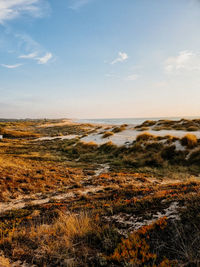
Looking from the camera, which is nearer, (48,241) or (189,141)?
(48,241)

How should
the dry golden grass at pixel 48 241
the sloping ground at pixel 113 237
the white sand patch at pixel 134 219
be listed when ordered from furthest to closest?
Result: the white sand patch at pixel 134 219 → the dry golden grass at pixel 48 241 → the sloping ground at pixel 113 237

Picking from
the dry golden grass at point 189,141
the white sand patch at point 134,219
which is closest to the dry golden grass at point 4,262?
the white sand patch at point 134,219

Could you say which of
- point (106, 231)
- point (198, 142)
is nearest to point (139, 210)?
point (106, 231)

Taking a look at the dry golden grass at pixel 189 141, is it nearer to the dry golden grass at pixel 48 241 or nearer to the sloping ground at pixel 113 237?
the sloping ground at pixel 113 237

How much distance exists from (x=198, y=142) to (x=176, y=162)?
3.86 metres

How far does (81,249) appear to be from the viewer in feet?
10.6

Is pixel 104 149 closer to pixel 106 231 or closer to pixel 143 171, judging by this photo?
pixel 143 171

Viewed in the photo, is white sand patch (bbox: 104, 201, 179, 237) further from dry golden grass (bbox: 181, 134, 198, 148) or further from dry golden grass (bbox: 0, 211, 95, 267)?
dry golden grass (bbox: 181, 134, 198, 148)

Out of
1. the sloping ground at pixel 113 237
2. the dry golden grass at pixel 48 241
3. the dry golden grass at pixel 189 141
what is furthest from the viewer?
the dry golden grass at pixel 189 141

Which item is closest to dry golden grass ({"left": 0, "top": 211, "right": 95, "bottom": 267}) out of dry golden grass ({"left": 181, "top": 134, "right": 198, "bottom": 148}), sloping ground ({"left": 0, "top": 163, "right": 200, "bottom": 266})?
sloping ground ({"left": 0, "top": 163, "right": 200, "bottom": 266})

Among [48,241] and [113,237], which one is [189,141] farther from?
[48,241]

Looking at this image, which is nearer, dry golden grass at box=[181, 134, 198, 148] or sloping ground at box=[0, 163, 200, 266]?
sloping ground at box=[0, 163, 200, 266]

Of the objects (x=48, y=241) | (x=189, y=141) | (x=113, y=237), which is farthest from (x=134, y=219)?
(x=189, y=141)

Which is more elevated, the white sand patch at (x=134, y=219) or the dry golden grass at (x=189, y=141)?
the dry golden grass at (x=189, y=141)
